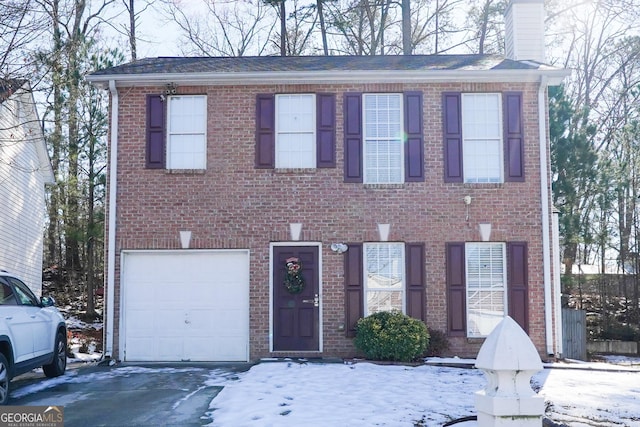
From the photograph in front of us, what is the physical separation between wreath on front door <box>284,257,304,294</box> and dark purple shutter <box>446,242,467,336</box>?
2736 millimetres

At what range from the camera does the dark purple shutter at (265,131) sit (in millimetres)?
13391

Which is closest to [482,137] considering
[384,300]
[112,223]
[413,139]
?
[413,139]

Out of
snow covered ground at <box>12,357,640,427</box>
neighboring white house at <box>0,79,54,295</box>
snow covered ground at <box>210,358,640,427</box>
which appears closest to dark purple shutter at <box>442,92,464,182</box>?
snow covered ground at <box>12,357,640,427</box>

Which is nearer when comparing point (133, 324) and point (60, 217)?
point (133, 324)

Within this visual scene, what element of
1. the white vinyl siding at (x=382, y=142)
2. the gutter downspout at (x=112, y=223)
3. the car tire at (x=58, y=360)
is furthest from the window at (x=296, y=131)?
the car tire at (x=58, y=360)

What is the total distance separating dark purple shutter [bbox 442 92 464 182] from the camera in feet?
43.8

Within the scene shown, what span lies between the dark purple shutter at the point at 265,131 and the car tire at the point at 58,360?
463 centimetres

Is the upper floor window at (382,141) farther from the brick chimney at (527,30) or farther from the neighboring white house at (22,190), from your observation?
the neighboring white house at (22,190)

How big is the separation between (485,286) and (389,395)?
15.3 feet

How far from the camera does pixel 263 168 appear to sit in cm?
1338

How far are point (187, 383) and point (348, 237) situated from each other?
4218 mm

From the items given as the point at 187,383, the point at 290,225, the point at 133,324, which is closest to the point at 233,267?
the point at 290,225

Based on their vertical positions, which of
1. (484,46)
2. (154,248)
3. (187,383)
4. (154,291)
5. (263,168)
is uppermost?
(484,46)

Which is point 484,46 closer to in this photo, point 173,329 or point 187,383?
point 173,329
